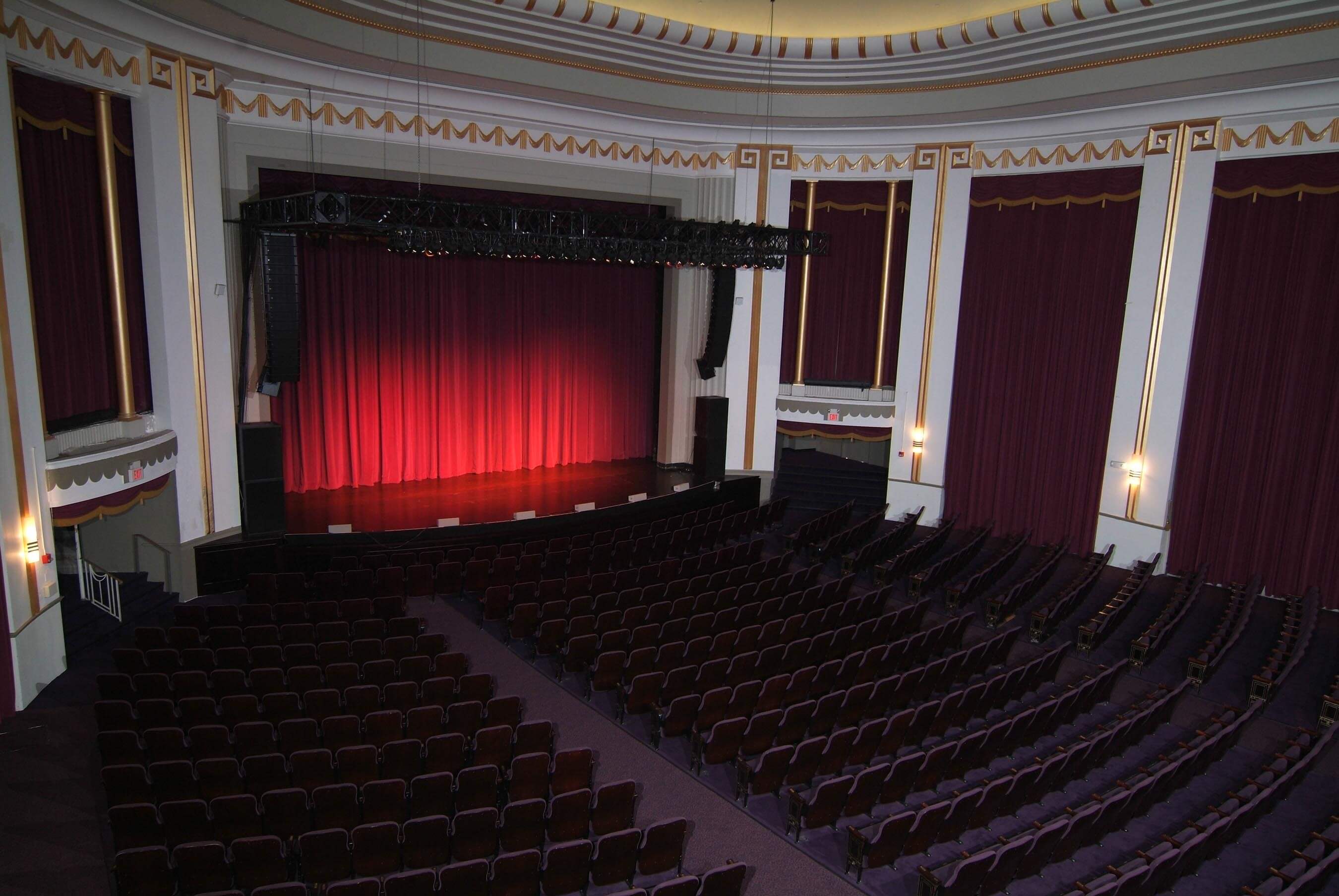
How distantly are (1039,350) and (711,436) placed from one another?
5403 millimetres

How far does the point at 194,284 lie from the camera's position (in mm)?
10039

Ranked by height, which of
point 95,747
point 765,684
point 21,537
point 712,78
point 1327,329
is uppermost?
point 712,78

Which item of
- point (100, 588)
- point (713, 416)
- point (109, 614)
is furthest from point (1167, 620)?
point (100, 588)

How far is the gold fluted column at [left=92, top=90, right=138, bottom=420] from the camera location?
901cm

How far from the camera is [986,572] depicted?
36.1 feet

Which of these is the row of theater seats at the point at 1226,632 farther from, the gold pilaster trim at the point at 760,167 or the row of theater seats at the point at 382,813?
the gold pilaster trim at the point at 760,167

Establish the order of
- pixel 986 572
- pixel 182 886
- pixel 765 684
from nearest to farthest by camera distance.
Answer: pixel 182 886 < pixel 765 684 < pixel 986 572

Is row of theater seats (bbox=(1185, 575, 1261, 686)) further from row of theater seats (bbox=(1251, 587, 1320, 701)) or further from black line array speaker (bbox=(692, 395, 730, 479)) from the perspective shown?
black line array speaker (bbox=(692, 395, 730, 479))

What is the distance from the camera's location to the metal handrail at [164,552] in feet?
33.1

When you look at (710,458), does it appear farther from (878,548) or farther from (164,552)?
(164,552)

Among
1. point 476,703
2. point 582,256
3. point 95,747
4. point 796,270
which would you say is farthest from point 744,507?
point 95,747

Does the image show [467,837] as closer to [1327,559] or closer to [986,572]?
[986,572]

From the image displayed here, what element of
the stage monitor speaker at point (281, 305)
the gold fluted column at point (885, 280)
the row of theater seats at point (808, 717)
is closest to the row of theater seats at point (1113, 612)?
the row of theater seats at point (808, 717)

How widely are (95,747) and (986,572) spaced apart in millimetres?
9538
